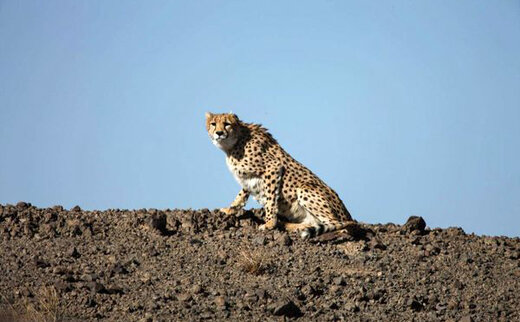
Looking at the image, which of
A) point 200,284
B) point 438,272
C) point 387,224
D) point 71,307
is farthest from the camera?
point 387,224

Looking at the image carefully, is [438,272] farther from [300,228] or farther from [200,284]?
[200,284]

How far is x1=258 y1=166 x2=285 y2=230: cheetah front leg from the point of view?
12711mm

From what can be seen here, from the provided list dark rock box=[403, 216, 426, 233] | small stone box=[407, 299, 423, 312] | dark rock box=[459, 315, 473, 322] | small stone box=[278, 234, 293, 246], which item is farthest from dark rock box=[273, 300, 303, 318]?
dark rock box=[403, 216, 426, 233]

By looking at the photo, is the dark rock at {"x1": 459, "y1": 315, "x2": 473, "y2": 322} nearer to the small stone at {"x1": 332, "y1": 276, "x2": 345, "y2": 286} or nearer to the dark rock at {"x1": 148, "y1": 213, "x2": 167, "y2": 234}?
the small stone at {"x1": 332, "y1": 276, "x2": 345, "y2": 286}

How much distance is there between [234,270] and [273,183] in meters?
2.09

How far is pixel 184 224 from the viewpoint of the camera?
41.6 feet

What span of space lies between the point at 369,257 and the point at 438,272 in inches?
34.8

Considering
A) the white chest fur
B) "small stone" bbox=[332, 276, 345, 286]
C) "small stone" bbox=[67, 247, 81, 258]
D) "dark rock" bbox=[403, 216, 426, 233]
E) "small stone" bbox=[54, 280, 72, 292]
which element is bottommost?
"small stone" bbox=[54, 280, 72, 292]

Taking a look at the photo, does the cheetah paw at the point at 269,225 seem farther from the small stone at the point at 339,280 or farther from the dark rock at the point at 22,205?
the dark rock at the point at 22,205

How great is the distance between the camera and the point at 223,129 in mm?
12984

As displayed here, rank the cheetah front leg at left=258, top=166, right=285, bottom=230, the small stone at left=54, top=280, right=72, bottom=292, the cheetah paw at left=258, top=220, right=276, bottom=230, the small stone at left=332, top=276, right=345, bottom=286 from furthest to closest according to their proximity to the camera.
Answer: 1. the cheetah front leg at left=258, top=166, right=285, bottom=230
2. the cheetah paw at left=258, top=220, right=276, bottom=230
3. the small stone at left=332, top=276, right=345, bottom=286
4. the small stone at left=54, top=280, right=72, bottom=292

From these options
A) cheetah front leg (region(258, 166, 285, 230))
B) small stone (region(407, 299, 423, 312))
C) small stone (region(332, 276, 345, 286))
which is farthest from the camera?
cheetah front leg (region(258, 166, 285, 230))

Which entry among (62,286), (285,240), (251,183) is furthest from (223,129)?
(62,286)

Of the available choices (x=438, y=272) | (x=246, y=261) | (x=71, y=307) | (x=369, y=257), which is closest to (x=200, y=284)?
(x=246, y=261)
